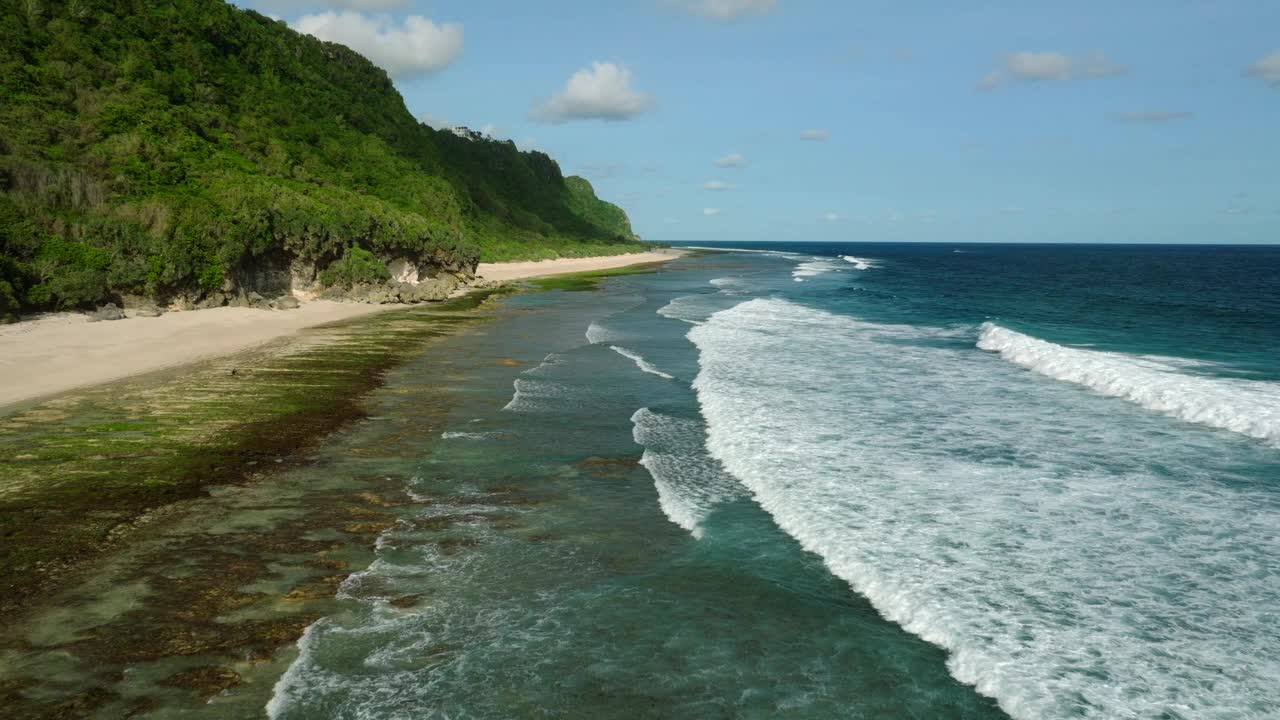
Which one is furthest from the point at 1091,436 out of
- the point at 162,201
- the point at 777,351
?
the point at 162,201

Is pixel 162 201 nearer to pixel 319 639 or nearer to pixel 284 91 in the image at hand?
pixel 319 639

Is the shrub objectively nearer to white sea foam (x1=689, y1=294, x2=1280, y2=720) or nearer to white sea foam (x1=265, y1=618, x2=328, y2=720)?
white sea foam (x1=689, y1=294, x2=1280, y2=720)

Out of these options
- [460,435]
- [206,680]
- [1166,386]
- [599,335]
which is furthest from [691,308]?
[206,680]

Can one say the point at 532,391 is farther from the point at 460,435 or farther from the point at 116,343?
the point at 116,343

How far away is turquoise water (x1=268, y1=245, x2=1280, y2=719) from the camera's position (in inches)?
264

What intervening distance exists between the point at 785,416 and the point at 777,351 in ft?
33.3

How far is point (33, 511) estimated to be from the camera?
32.8 feet

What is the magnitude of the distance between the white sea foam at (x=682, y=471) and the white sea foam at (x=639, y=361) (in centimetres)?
523

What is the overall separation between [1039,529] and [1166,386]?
1242 cm

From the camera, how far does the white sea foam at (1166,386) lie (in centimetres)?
1691

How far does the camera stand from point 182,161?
41938 millimetres

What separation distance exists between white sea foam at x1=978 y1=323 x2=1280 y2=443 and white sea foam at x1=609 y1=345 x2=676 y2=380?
11.7 meters

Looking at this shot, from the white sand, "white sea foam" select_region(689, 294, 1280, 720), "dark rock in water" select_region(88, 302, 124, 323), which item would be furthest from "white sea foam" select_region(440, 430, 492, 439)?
"dark rock in water" select_region(88, 302, 124, 323)

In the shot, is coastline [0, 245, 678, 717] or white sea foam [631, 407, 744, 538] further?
white sea foam [631, 407, 744, 538]
